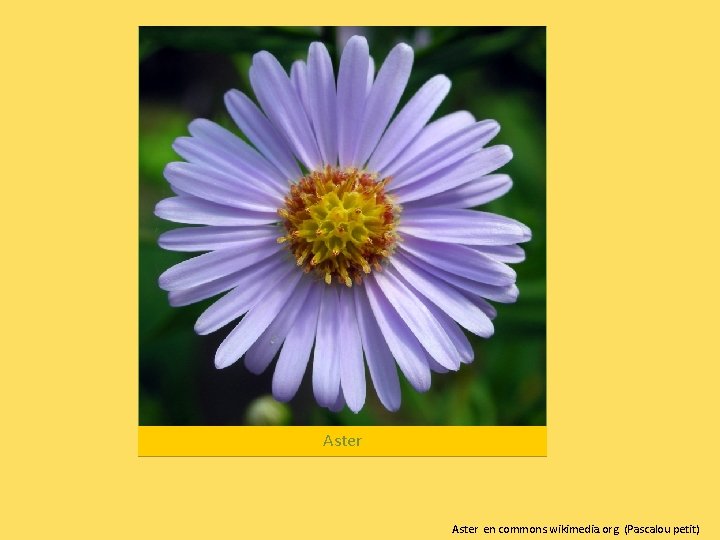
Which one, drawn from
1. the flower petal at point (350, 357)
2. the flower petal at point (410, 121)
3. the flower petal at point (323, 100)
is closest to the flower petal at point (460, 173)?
the flower petal at point (410, 121)

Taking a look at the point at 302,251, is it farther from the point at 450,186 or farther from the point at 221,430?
the point at 221,430

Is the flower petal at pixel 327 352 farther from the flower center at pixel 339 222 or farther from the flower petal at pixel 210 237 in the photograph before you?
the flower petal at pixel 210 237

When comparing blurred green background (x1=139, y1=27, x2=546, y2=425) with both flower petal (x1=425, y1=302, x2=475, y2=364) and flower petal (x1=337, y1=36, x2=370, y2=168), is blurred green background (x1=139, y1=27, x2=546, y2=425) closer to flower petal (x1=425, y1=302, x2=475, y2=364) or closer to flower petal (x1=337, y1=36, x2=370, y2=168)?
flower petal (x1=337, y1=36, x2=370, y2=168)

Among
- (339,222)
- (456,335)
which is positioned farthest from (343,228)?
(456,335)

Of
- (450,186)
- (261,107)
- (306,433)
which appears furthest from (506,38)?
(306,433)

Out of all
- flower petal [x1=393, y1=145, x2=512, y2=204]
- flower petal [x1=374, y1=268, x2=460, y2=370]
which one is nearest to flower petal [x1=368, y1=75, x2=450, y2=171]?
flower petal [x1=393, y1=145, x2=512, y2=204]

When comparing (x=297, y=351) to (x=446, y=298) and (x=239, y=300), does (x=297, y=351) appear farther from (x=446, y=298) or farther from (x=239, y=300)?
(x=446, y=298)
